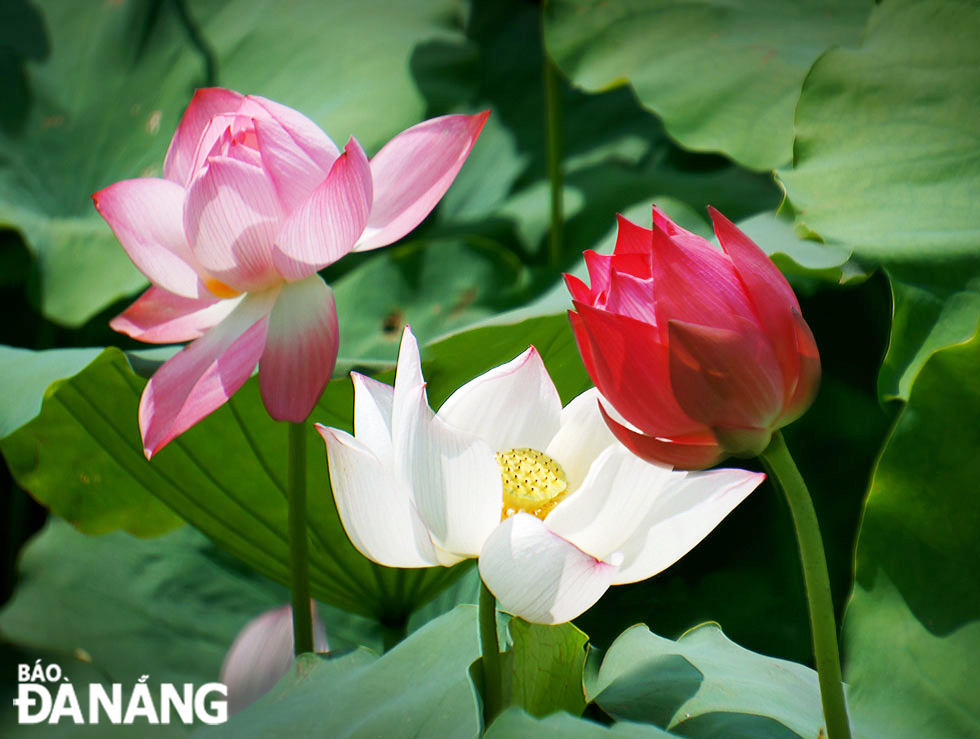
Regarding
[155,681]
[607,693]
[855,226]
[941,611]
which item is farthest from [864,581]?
[155,681]

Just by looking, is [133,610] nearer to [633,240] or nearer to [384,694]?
[384,694]

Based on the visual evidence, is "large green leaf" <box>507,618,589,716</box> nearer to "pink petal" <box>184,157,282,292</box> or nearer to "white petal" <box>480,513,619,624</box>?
"white petal" <box>480,513,619,624</box>

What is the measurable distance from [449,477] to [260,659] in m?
0.31

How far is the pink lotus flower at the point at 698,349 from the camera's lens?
0.34 metres

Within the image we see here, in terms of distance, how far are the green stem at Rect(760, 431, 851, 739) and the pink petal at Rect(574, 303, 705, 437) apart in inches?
1.5

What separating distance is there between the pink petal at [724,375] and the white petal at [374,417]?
0.48ft

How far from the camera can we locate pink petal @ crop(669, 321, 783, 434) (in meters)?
0.33

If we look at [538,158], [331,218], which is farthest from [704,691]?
[538,158]

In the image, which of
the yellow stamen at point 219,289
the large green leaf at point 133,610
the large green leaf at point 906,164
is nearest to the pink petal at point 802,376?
the large green leaf at point 906,164

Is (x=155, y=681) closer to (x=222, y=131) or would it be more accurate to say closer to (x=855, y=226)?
(x=222, y=131)

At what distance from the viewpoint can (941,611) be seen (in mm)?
430

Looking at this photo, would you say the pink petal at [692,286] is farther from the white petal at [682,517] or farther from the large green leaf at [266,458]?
the large green leaf at [266,458]

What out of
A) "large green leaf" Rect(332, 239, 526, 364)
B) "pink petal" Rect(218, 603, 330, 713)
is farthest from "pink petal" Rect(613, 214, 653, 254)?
"large green leaf" Rect(332, 239, 526, 364)

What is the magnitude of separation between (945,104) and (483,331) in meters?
0.36
